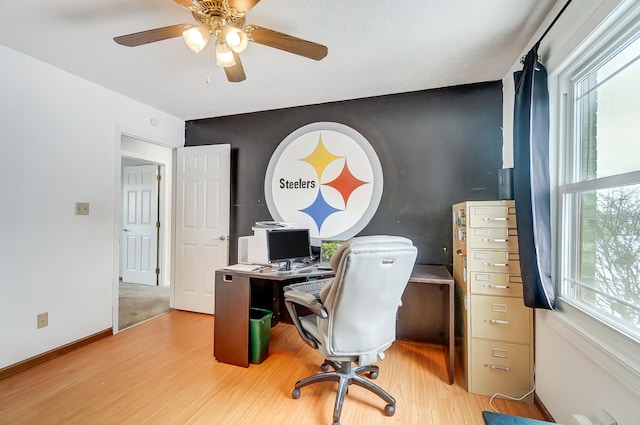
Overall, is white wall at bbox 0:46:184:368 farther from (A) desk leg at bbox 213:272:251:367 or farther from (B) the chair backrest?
(B) the chair backrest

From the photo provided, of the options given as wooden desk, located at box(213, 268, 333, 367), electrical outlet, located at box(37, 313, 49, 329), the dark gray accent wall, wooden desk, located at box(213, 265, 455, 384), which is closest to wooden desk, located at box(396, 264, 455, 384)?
wooden desk, located at box(213, 265, 455, 384)

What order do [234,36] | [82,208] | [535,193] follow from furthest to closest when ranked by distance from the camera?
[82,208] → [535,193] → [234,36]

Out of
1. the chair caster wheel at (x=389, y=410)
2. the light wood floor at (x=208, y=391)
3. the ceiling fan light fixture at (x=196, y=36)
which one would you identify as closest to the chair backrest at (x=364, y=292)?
the chair caster wheel at (x=389, y=410)

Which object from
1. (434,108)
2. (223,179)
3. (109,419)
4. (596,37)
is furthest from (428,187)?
(109,419)

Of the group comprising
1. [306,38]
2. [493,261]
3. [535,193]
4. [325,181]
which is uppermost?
[306,38]

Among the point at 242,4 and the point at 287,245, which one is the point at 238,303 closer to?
the point at 287,245

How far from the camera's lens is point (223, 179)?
10.5 feet

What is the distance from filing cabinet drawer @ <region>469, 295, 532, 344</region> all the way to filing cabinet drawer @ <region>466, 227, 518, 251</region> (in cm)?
35

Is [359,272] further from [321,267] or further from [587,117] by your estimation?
[587,117]

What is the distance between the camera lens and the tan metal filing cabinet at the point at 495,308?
180 centimetres

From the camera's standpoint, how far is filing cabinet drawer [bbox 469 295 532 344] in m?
1.79

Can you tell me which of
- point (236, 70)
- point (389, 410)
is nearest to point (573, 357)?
point (389, 410)

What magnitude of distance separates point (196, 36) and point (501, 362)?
274 centimetres

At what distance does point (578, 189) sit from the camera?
142 centimetres
